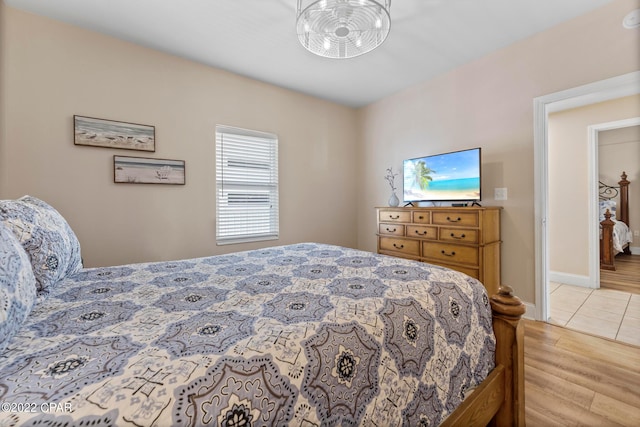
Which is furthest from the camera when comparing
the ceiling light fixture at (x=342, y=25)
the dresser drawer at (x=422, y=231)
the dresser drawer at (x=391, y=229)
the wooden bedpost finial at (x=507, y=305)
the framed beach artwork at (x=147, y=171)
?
the dresser drawer at (x=391, y=229)

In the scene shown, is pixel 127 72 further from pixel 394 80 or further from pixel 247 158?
pixel 394 80

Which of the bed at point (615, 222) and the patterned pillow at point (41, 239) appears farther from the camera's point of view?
the bed at point (615, 222)

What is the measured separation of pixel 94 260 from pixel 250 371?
257 cm

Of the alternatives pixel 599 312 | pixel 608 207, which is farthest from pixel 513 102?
pixel 608 207

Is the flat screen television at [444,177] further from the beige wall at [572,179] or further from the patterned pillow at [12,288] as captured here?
the patterned pillow at [12,288]

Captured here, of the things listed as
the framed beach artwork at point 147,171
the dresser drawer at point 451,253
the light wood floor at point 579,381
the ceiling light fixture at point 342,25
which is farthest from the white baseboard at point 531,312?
the framed beach artwork at point 147,171

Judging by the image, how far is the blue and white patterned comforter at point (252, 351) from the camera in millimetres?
532

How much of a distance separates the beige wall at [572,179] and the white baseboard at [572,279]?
49 mm

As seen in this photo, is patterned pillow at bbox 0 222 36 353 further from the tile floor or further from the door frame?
A: the tile floor

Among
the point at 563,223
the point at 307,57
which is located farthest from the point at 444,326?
the point at 563,223

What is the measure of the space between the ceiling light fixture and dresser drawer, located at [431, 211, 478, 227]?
67.9 inches

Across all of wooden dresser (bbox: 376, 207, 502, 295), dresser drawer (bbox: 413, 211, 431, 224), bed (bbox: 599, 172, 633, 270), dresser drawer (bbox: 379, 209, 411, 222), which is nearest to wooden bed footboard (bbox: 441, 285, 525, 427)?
wooden dresser (bbox: 376, 207, 502, 295)

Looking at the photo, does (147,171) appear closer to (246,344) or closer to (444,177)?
(246,344)

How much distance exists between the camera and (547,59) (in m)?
2.48
